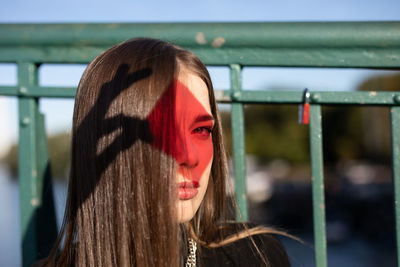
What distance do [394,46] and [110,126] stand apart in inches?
41.4

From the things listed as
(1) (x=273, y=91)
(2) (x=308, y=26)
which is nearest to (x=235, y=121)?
(1) (x=273, y=91)

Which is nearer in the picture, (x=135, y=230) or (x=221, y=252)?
(x=135, y=230)

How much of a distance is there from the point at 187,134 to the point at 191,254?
1.62 feet

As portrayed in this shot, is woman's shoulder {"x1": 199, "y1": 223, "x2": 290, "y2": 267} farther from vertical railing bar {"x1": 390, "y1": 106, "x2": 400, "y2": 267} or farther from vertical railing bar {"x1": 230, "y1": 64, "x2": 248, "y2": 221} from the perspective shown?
vertical railing bar {"x1": 390, "y1": 106, "x2": 400, "y2": 267}

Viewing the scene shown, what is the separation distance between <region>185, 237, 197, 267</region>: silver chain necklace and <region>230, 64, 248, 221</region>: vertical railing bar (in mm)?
206

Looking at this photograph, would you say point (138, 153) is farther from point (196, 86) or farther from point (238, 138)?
point (238, 138)

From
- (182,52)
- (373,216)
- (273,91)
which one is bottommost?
(373,216)

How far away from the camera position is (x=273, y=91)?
1.47 m

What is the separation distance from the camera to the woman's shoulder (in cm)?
146

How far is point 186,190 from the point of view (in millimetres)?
1253

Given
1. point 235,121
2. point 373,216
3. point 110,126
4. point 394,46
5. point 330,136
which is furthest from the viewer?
point 330,136

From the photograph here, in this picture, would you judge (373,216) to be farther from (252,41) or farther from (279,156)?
(252,41)

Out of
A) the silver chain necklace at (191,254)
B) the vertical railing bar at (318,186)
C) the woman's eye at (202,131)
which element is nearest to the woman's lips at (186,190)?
the woman's eye at (202,131)

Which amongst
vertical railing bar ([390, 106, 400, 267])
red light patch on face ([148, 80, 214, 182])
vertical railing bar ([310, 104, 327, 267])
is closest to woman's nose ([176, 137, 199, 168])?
red light patch on face ([148, 80, 214, 182])
